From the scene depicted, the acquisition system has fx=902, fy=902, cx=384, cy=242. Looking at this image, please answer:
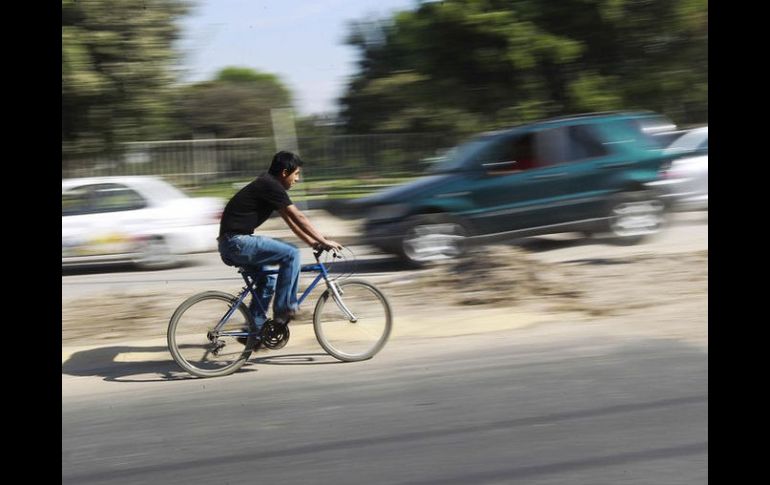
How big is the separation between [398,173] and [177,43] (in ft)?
22.0

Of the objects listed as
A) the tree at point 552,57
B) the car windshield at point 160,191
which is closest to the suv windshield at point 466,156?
the car windshield at point 160,191

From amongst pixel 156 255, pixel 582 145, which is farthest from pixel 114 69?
pixel 582 145

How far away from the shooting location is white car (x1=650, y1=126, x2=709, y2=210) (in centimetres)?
1251

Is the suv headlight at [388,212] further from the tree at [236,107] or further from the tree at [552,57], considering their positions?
the tree at [236,107]

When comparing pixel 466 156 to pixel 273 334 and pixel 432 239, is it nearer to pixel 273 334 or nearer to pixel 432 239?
pixel 432 239

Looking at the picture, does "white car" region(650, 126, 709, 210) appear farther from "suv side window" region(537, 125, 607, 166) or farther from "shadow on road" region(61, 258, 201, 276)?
"shadow on road" region(61, 258, 201, 276)

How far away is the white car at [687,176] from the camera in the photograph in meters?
12.5

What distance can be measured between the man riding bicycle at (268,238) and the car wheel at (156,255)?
6635 mm

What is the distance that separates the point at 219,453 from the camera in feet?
17.3

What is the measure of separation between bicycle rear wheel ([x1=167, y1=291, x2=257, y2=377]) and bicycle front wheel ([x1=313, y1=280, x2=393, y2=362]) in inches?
23.0

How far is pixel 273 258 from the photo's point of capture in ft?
23.2

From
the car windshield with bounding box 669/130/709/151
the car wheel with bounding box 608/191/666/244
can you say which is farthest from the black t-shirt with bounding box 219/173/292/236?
the car windshield with bounding box 669/130/709/151

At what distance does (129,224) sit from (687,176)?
8.30 metres
